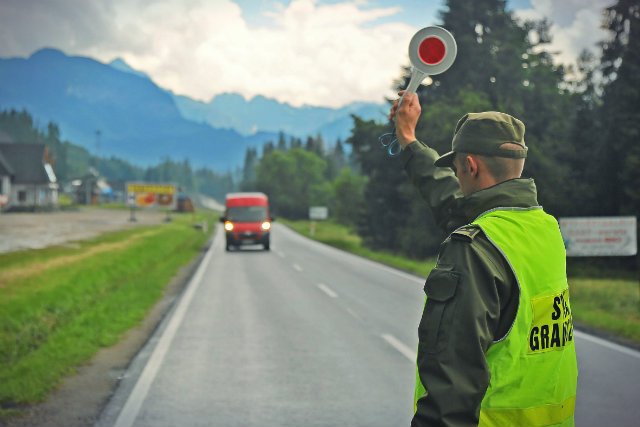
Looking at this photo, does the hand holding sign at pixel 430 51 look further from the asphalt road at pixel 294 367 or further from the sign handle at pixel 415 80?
the asphalt road at pixel 294 367

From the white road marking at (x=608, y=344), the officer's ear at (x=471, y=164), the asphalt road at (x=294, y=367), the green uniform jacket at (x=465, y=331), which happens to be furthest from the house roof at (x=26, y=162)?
the green uniform jacket at (x=465, y=331)

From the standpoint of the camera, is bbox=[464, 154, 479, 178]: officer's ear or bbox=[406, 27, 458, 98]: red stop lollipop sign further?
bbox=[406, 27, 458, 98]: red stop lollipop sign

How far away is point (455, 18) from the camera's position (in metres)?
48.9

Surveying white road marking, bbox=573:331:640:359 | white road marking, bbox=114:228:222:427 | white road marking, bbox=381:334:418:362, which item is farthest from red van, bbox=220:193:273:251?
white road marking, bbox=573:331:640:359

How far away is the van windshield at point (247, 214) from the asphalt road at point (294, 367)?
55.8ft

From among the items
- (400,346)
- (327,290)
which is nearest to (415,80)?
(400,346)

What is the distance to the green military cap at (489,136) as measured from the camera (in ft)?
7.99

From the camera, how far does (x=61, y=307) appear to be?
47.0ft

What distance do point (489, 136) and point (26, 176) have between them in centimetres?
8147

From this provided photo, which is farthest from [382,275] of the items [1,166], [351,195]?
[351,195]

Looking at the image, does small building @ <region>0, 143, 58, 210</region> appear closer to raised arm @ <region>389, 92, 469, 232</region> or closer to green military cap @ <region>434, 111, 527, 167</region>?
raised arm @ <region>389, 92, 469, 232</region>

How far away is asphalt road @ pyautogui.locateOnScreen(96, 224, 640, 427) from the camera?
654 cm

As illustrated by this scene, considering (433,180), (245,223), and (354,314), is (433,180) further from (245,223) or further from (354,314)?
(245,223)

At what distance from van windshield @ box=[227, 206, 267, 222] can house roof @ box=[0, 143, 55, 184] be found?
164ft
